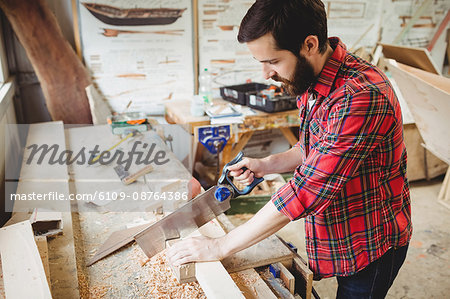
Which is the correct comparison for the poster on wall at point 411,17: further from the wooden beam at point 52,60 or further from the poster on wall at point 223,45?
the wooden beam at point 52,60

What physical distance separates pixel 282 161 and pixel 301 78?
1.57 feet

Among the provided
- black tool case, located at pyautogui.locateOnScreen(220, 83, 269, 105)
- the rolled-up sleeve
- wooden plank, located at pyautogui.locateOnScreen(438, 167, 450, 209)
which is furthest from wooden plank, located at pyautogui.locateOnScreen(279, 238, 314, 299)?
wooden plank, located at pyautogui.locateOnScreen(438, 167, 450, 209)

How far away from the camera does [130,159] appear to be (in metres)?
2.25

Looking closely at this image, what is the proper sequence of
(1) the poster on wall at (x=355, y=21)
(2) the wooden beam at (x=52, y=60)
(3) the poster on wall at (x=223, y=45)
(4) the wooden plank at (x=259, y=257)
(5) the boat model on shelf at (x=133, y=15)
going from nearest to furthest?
(4) the wooden plank at (x=259, y=257), (2) the wooden beam at (x=52, y=60), (5) the boat model on shelf at (x=133, y=15), (3) the poster on wall at (x=223, y=45), (1) the poster on wall at (x=355, y=21)

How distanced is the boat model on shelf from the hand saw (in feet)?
7.14

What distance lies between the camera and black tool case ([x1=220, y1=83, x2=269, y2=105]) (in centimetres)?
323

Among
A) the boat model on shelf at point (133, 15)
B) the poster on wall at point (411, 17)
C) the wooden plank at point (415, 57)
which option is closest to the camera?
the boat model on shelf at point (133, 15)

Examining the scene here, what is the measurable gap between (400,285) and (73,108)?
9.36ft

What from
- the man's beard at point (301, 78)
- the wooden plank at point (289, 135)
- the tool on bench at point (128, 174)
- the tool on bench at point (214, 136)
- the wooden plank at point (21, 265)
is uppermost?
the man's beard at point (301, 78)

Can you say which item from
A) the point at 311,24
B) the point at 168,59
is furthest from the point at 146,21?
the point at 311,24

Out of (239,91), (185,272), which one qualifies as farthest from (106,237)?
(239,91)

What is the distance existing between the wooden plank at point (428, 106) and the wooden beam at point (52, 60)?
8.04 ft

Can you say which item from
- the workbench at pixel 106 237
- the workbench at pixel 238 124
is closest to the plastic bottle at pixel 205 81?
the workbench at pixel 238 124

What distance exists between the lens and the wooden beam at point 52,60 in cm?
269
